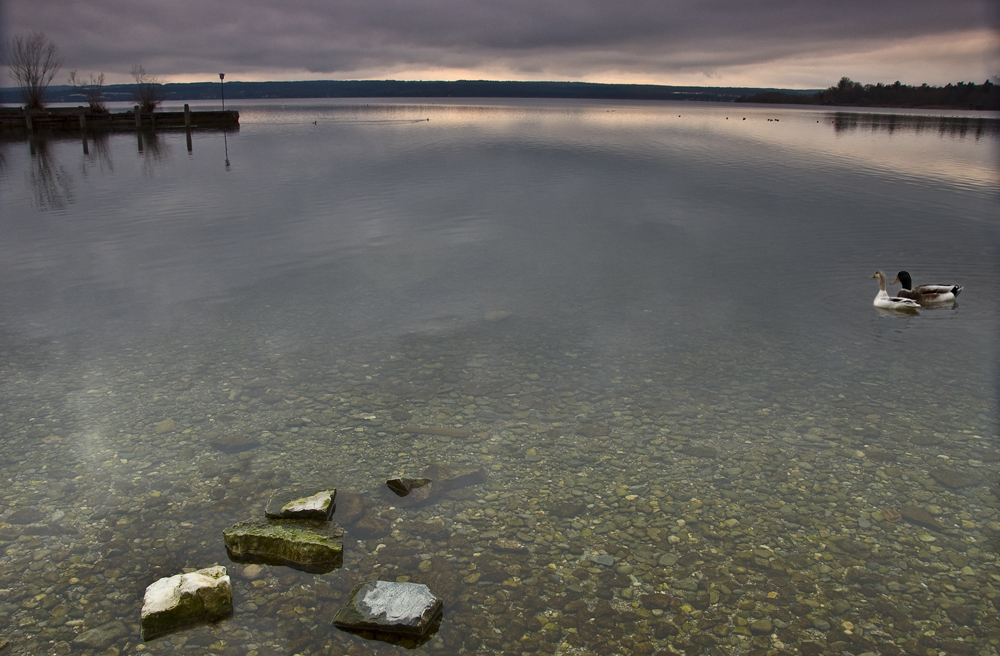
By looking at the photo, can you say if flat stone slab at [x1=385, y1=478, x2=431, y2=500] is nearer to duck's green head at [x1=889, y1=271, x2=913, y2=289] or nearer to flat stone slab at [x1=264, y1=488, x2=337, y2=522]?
flat stone slab at [x1=264, y1=488, x2=337, y2=522]

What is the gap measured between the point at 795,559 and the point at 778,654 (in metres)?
1.18

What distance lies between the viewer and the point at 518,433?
25.9 ft

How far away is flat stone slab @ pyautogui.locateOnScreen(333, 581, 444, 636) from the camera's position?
16.2ft

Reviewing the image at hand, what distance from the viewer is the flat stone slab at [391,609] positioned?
16.2 feet

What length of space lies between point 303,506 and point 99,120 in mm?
68202

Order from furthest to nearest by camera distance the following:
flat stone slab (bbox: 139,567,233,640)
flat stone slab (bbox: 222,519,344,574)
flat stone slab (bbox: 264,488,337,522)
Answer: flat stone slab (bbox: 264,488,337,522)
flat stone slab (bbox: 222,519,344,574)
flat stone slab (bbox: 139,567,233,640)


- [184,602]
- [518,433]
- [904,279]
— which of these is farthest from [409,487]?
[904,279]

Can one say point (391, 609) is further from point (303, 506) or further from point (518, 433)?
point (518, 433)

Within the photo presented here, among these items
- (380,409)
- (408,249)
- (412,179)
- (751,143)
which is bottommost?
(380,409)

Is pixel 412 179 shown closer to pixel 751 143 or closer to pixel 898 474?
pixel 898 474

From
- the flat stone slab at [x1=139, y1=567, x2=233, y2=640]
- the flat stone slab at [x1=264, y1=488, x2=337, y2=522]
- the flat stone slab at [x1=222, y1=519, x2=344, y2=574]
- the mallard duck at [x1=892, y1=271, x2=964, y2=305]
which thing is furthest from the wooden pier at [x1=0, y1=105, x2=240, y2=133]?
the flat stone slab at [x1=139, y1=567, x2=233, y2=640]

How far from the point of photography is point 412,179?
100ft

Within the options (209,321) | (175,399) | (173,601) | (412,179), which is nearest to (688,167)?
(412,179)

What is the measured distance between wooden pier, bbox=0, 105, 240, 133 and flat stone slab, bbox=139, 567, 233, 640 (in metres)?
57.0
